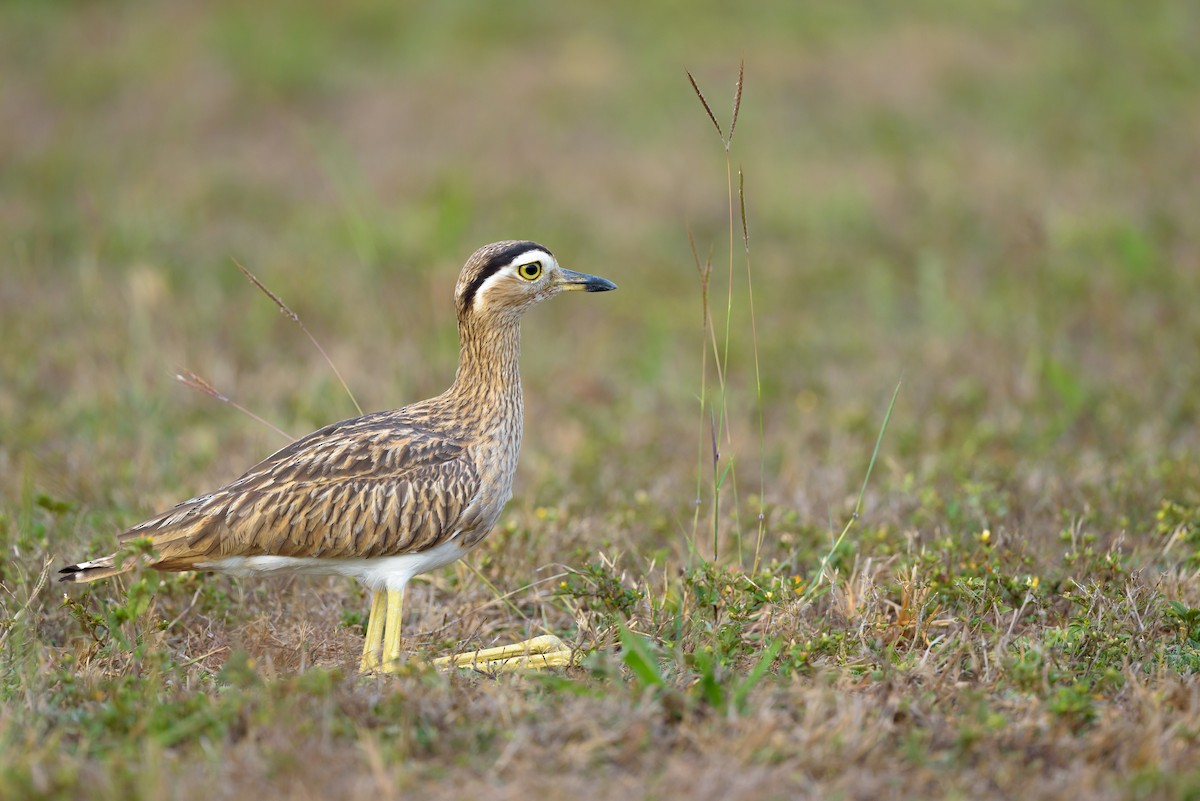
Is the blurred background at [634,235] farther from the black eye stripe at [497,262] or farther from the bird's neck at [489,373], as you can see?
the black eye stripe at [497,262]

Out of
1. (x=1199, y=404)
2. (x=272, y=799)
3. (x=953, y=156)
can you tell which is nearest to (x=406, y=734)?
(x=272, y=799)

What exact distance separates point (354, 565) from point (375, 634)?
0.28 metres

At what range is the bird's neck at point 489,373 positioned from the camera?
199 inches

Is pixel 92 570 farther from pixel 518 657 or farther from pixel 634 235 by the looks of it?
pixel 634 235

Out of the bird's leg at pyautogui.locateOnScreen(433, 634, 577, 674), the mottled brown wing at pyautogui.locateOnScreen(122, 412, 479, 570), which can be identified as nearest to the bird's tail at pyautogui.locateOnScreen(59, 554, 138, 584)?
the mottled brown wing at pyautogui.locateOnScreen(122, 412, 479, 570)

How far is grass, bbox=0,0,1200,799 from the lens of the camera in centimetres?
382

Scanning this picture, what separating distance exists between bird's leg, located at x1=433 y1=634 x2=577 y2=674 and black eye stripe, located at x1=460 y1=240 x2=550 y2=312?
53.5 inches

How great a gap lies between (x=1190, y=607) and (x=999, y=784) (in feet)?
5.58

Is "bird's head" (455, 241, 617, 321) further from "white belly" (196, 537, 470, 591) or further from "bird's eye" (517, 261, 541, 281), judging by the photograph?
"white belly" (196, 537, 470, 591)

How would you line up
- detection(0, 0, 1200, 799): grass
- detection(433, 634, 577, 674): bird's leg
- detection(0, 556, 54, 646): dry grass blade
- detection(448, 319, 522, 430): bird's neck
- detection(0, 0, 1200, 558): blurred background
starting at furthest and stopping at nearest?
detection(0, 0, 1200, 558): blurred background < detection(448, 319, 522, 430): bird's neck < detection(0, 556, 54, 646): dry grass blade < detection(433, 634, 577, 674): bird's leg < detection(0, 0, 1200, 799): grass

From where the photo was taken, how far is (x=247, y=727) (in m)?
3.81

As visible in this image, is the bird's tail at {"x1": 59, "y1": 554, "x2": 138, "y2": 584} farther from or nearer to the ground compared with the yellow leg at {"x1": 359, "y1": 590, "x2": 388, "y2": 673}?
farther from the ground

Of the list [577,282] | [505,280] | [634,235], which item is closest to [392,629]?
[505,280]

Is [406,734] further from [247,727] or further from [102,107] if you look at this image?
[102,107]
